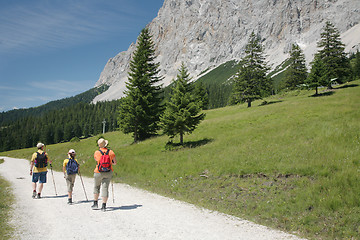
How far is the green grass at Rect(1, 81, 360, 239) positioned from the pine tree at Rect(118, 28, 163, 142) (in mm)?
10403

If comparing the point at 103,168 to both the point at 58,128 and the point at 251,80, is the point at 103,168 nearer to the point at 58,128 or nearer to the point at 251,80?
the point at 251,80

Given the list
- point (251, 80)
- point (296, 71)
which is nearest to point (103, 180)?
point (251, 80)

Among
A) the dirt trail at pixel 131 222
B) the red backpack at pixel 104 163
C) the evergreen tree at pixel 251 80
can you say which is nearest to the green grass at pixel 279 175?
the dirt trail at pixel 131 222

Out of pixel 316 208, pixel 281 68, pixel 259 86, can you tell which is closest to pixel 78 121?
pixel 259 86

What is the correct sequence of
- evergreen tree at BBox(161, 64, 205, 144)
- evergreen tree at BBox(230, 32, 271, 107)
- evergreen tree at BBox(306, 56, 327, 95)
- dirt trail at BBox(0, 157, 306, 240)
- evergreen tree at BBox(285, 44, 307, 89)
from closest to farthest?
dirt trail at BBox(0, 157, 306, 240) → evergreen tree at BBox(161, 64, 205, 144) → evergreen tree at BBox(306, 56, 327, 95) → evergreen tree at BBox(230, 32, 271, 107) → evergreen tree at BBox(285, 44, 307, 89)

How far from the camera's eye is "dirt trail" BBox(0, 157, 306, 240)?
20.9 feet

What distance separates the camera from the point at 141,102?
103 ft

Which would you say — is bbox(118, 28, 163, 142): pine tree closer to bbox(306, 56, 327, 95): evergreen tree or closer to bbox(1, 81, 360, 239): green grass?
bbox(1, 81, 360, 239): green grass

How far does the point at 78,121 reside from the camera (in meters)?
153

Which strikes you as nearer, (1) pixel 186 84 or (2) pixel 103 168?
(2) pixel 103 168

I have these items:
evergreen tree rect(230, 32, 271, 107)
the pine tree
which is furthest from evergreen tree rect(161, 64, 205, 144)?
evergreen tree rect(230, 32, 271, 107)

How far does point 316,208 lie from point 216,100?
138 meters

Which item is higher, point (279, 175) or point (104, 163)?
point (104, 163)

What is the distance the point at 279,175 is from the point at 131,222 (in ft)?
26.7
